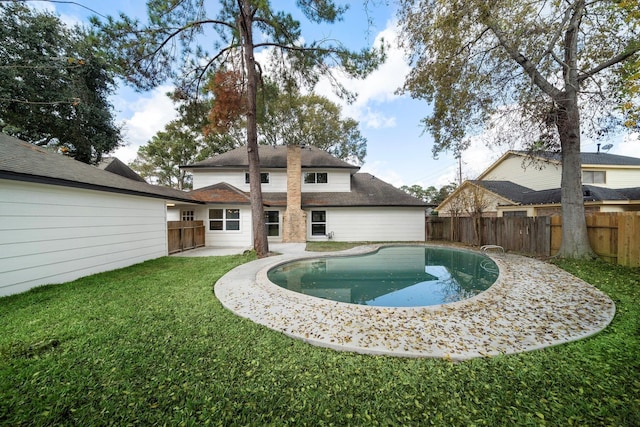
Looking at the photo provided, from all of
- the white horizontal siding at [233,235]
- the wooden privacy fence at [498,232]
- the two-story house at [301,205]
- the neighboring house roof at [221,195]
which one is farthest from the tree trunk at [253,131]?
the wooden privacy fence at [498,232]

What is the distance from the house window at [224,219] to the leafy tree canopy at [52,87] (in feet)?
27.8

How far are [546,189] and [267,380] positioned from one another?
22.8 meters

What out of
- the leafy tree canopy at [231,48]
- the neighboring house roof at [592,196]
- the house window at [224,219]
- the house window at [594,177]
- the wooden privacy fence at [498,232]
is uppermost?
the leafy tree canopy at [231,48]

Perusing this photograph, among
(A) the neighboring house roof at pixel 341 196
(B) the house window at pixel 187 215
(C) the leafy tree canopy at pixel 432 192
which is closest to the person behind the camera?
(B) the house window at pixel 187 215

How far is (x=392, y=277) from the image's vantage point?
731 cm

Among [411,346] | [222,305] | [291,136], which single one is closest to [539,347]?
[411,346]

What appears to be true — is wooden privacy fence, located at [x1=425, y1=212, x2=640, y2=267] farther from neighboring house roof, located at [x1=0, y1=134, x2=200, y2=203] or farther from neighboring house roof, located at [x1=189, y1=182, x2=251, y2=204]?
neighboring house roof, located at [x1=0, y1=134, x2=200, y2=203]

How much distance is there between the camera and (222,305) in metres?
4.48

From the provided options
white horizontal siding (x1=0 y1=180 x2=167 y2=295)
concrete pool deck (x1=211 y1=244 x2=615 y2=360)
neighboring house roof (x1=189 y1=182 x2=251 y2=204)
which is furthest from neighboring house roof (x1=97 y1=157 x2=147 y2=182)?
concrete pool deck (x1=211 y1=244 x2=615 y2=360)

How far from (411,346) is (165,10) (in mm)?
11476

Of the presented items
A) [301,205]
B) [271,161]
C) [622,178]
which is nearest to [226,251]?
[301,205]

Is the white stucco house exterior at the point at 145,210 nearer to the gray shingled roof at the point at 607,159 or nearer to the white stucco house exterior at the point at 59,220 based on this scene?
the white stucco house exterior at the point at 59,220

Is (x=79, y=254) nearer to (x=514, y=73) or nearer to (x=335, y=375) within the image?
(x=335, y=375)

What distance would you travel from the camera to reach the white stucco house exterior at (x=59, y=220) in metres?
4.96
